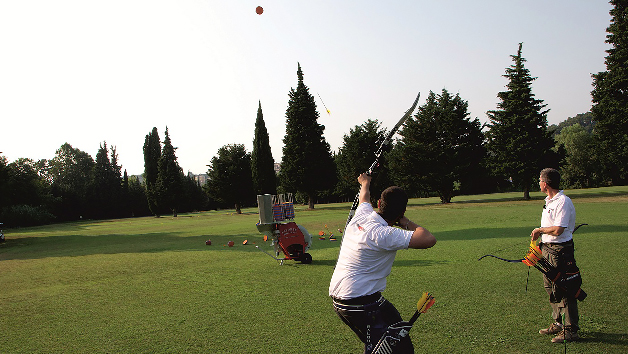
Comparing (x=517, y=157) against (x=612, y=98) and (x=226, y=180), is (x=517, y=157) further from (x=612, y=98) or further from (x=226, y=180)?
(x=226, y=180)

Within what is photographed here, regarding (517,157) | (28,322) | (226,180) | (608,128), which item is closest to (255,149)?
(226,180)

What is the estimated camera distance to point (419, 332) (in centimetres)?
598

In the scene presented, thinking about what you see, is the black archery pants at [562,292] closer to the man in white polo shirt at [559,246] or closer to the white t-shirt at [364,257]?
the man in white polo shirt at [559,246]

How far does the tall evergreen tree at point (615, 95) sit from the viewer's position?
1476 inches

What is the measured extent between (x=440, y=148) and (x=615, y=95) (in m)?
16.6

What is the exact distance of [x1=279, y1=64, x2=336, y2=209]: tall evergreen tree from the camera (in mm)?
52969

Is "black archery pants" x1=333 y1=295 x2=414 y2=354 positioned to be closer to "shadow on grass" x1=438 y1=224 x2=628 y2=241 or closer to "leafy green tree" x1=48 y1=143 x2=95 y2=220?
"shadow on grass" x1=438 y1=224 x2=628 y2=241

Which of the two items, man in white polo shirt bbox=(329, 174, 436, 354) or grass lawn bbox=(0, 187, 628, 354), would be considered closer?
man in white polo shirt bbox=(329, 174, 436, 354)

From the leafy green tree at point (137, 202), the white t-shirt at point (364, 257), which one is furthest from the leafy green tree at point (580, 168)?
the leafy green tree at point (137, 202)

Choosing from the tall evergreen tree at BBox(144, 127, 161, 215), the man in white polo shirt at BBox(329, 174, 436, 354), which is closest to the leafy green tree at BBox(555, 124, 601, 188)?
the tall evergreen tree at BBox(144, 127, 161, 215)

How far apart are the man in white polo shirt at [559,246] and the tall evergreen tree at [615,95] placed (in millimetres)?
40561

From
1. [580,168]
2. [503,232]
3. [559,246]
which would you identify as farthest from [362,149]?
[559,246]

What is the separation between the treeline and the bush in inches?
5.5

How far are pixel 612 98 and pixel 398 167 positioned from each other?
69.4ft
